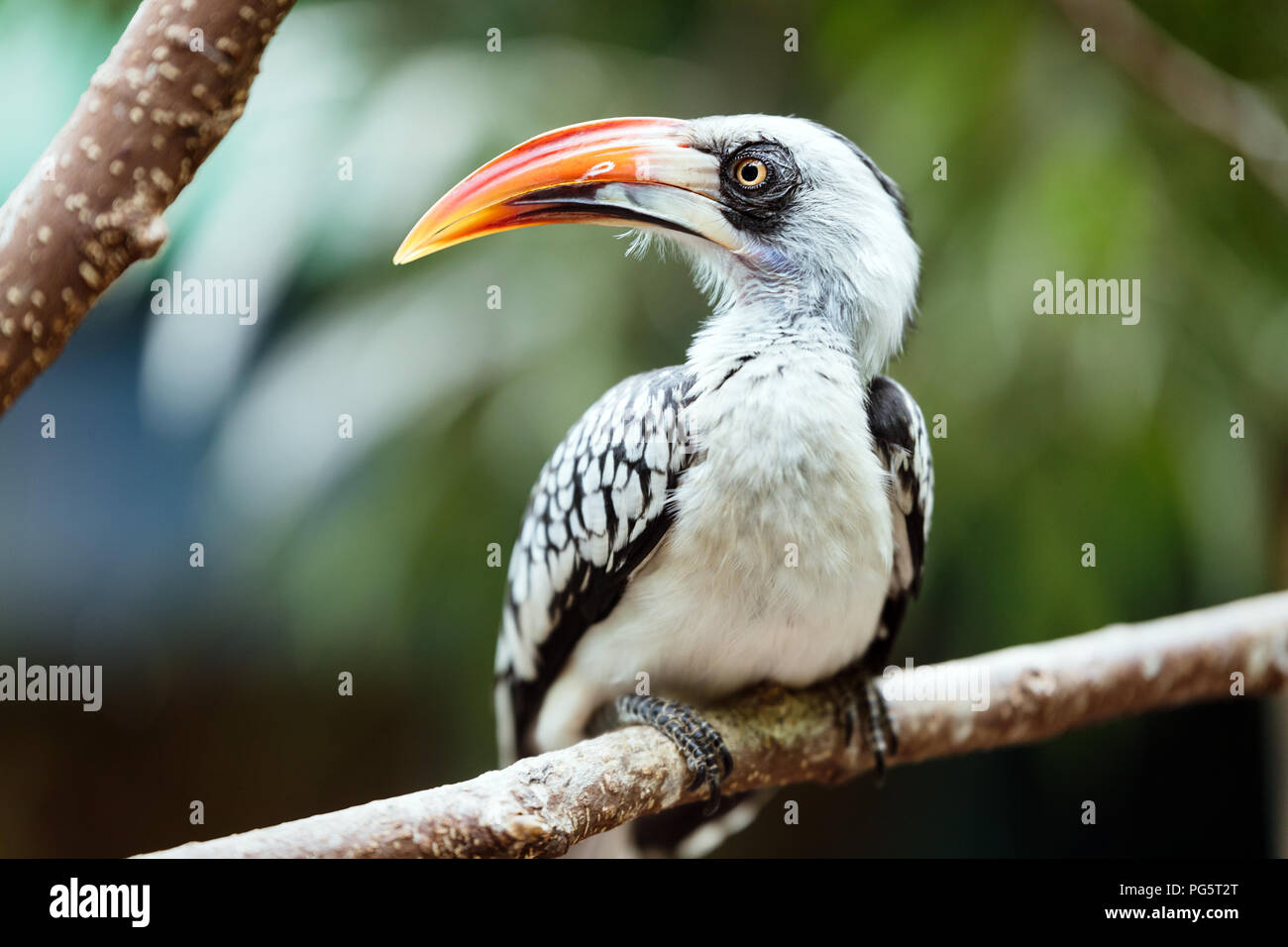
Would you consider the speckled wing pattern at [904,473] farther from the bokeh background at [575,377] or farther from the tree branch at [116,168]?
the tree branch at [116,168]

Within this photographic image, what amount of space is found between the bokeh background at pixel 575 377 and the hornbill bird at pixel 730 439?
24.8 inches

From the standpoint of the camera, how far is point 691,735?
1.25 m

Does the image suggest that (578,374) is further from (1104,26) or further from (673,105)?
(1104,26)

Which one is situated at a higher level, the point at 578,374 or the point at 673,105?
the point at 673,105

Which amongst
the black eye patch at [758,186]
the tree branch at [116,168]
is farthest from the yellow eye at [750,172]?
the tree branch at [116,168]

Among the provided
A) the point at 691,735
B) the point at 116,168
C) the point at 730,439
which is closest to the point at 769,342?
the point at 730,439

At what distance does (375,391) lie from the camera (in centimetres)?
200

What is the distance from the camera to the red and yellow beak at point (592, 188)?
1279mm

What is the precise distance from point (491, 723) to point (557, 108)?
1.36 meters

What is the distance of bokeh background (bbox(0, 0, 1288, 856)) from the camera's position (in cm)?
187

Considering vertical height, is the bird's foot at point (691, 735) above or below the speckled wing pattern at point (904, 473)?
below
